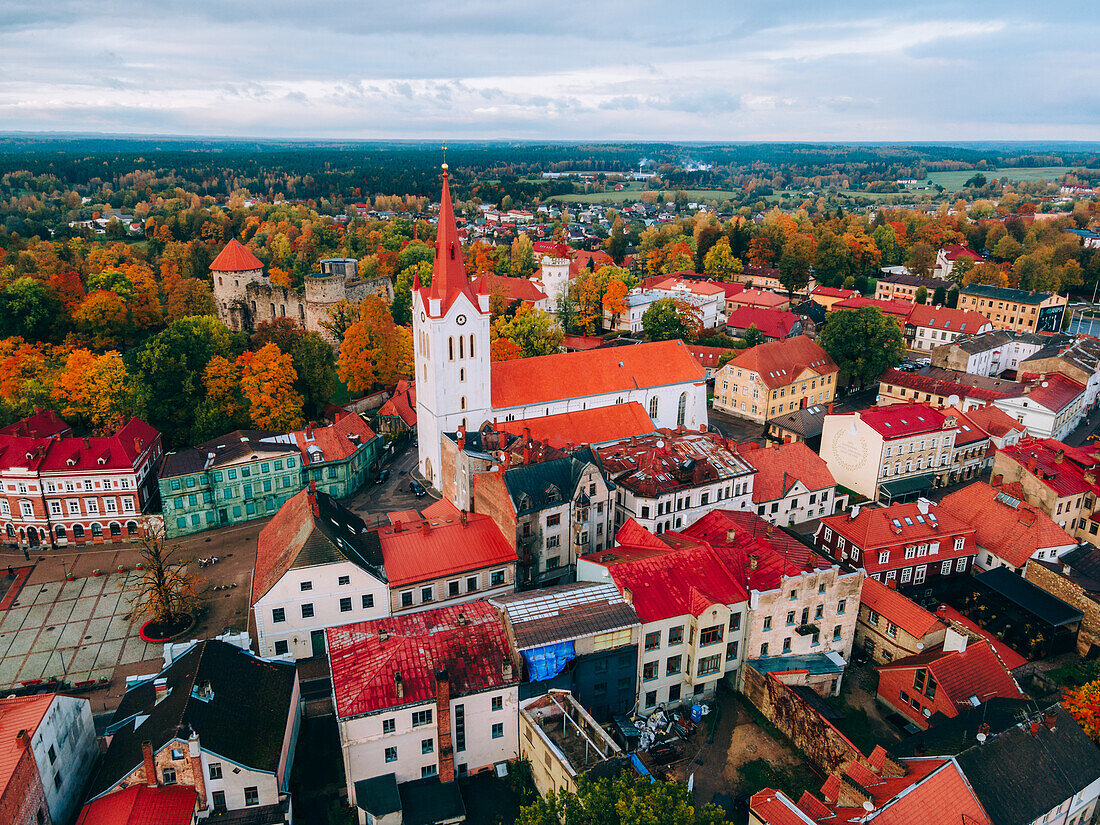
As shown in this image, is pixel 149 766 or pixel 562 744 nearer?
pixel 149 766

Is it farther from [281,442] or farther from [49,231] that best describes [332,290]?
[49,231]

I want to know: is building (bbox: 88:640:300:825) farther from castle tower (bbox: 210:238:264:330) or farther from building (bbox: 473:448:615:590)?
castle tower (bbox: 210:238:264:330)

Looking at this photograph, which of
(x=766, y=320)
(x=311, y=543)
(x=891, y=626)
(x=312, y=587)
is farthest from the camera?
(x=766, y=320)

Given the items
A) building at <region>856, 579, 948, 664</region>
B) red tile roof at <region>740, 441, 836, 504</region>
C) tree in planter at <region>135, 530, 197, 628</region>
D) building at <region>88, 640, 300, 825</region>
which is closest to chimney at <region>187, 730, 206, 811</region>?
building at <region>88, 640, 300, 825</region>

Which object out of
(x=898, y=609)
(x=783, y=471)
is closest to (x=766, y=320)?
(x=783, y=471)

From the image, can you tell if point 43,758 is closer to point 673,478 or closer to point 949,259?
point 673,478

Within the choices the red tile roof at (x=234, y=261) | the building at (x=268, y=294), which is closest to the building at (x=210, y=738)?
the building at (x=268, y=294)

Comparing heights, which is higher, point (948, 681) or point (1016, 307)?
point (1016, 307)
